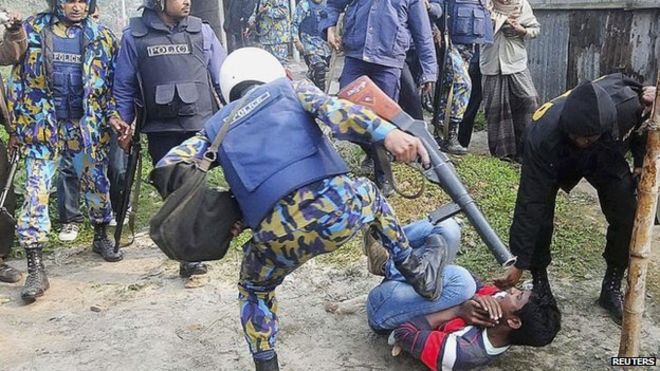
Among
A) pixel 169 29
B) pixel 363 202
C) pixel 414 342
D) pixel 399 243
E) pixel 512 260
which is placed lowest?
pixel 414 342

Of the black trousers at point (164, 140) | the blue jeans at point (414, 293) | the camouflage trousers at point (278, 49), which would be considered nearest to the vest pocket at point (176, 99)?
the black trousers at point (164, 140)

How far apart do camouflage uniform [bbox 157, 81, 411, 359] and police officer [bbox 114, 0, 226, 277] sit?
1.55m

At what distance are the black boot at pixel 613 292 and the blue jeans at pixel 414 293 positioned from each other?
955mm

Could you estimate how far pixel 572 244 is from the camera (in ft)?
16.1

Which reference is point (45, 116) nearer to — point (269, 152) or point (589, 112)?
point (269, 152)

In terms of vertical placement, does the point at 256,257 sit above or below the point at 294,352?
above

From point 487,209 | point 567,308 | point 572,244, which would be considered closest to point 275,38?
point 487,209

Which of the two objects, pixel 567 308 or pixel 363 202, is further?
pixel 567 308

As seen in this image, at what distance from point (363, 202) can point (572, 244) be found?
2484mm

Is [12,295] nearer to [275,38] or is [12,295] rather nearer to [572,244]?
[572,244]

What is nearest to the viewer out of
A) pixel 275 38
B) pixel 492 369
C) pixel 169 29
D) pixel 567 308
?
pixel 492 369

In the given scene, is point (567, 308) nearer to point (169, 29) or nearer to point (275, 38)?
point (169, 29)

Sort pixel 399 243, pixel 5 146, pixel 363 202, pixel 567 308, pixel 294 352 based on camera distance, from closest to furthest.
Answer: pixel 363 202, pixel 399 243, pixel 294 352, pixel 567 308, pixel 5 146

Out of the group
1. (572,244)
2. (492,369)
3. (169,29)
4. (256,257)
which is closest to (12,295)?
(169,29)
